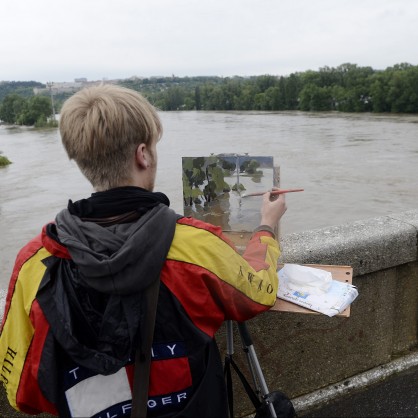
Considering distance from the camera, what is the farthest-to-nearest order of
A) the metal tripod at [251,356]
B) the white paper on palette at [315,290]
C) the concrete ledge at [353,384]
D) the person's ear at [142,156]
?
1. the concrete ledge at [353,384]
2. the metal tripod at [251,356]
3. the white paper on palette at [315,290]
4. the person's ear at [142,156]

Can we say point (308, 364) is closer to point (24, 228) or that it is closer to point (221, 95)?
point (24, 228)

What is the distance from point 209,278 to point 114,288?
26 centimetres

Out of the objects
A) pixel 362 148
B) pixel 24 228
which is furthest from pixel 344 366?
pixel 362 148

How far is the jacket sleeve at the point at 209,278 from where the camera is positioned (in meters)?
1.39

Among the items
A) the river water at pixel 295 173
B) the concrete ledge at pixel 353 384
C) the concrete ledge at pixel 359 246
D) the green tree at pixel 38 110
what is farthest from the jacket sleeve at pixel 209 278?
the green tree at pixel 38 110

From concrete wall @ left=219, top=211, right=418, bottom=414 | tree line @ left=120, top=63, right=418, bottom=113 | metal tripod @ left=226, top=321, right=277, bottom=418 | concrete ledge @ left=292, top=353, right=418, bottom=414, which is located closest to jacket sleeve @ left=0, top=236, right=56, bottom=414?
metal tripod @ left=226, top=321, right=277, bottom=418

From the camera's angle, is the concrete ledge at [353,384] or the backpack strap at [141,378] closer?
the backpack strap at [141,378]

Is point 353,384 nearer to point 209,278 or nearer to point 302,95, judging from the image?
point 209,278

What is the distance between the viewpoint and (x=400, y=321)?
10.2ft

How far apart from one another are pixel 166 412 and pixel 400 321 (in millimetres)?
2062

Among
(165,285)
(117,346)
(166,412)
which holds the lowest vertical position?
(166,412)

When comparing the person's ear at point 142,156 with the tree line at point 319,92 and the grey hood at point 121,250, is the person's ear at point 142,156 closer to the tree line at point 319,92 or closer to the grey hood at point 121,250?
the grey hood at point 121,250

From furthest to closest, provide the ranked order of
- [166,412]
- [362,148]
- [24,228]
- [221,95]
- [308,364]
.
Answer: [221,95]
[362,148]
[24,228]
[308,364]
[166,412]

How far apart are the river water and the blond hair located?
9.38m
